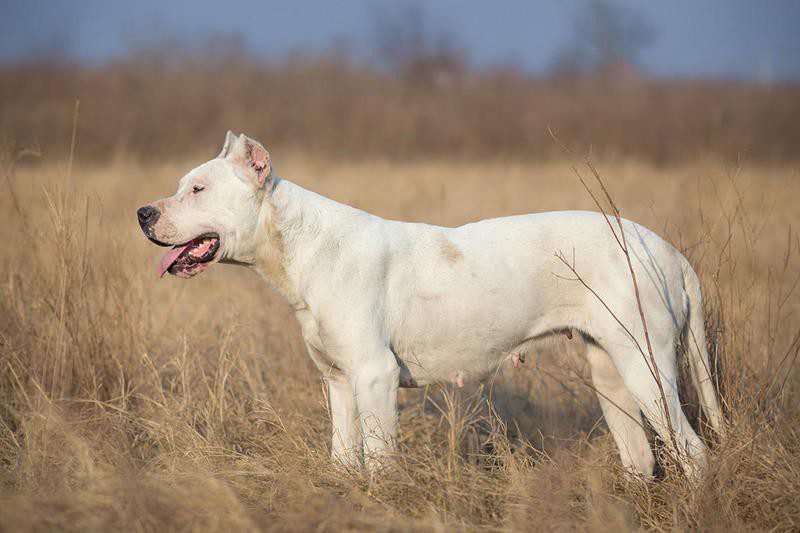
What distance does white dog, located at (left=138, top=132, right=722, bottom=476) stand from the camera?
3693 millimetres

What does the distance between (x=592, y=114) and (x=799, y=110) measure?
449 centimetres

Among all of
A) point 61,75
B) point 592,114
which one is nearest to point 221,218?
point 592,114

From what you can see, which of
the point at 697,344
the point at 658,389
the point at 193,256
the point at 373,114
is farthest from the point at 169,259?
the point at 373,114

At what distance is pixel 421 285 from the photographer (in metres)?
3.83

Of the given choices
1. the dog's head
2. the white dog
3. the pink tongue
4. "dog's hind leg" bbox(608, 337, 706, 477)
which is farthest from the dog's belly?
the pink tongue

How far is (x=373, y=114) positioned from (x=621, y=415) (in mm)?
15481

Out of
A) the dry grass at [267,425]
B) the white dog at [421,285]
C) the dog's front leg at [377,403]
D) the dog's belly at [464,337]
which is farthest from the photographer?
the dog's belly at [464,337]

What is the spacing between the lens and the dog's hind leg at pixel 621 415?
163 inches

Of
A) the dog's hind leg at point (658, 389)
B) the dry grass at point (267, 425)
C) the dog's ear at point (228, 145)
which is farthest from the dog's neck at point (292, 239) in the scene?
the dog's hind leg at point (658, 389)

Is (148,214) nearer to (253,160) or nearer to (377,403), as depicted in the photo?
(253,160)

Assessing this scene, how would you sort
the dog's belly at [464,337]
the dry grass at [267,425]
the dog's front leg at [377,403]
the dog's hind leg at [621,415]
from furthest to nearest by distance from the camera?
the dog's hind leg at [621,415], the dog's belly at [464,337], the dog's front leg at [377,403], the dry grass at [267,425]

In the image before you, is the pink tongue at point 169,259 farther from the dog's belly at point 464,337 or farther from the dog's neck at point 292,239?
the dog's belly at point 464,337

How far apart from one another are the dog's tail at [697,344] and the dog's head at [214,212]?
2.12 metres

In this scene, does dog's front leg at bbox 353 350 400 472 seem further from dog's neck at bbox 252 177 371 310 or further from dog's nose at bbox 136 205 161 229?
dog's nose at bbox 136 205 161 229
